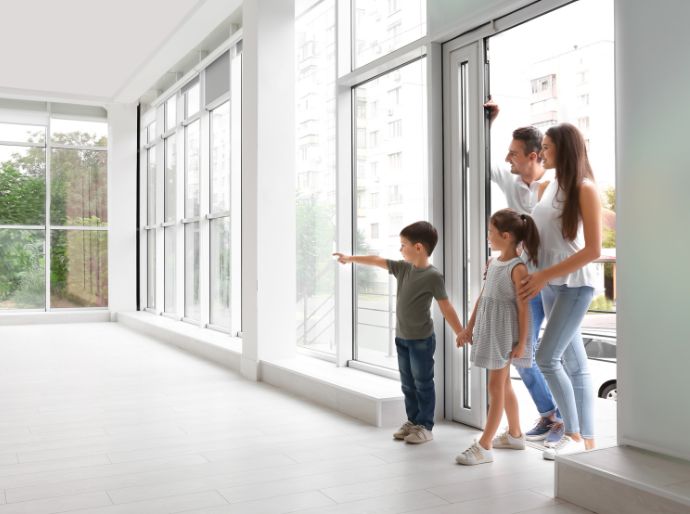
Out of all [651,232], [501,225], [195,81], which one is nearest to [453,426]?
[501,225]

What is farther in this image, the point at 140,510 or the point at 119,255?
the point at 119,255

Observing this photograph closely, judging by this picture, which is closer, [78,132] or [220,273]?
[220,273]

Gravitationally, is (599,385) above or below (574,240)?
below

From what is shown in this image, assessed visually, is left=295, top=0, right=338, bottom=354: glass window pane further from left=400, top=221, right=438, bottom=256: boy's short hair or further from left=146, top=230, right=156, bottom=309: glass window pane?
left=146, top=230, right=156, bottom=309: glass window pane

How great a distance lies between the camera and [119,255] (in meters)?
12.0

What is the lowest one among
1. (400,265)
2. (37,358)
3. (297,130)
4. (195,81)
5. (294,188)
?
(37,358)

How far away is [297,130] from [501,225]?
3689mm

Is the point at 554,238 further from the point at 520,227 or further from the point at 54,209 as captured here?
the point at 54,209

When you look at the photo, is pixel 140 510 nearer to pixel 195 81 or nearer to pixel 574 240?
pixel 574 240

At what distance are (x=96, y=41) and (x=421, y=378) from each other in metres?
6.38

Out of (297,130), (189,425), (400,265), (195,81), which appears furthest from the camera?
(195,81)

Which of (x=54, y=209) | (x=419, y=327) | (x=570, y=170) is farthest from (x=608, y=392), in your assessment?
(x=54, y=209)

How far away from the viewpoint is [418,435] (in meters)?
3.74

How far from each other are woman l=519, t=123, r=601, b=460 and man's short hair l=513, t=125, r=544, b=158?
21 centimetres
